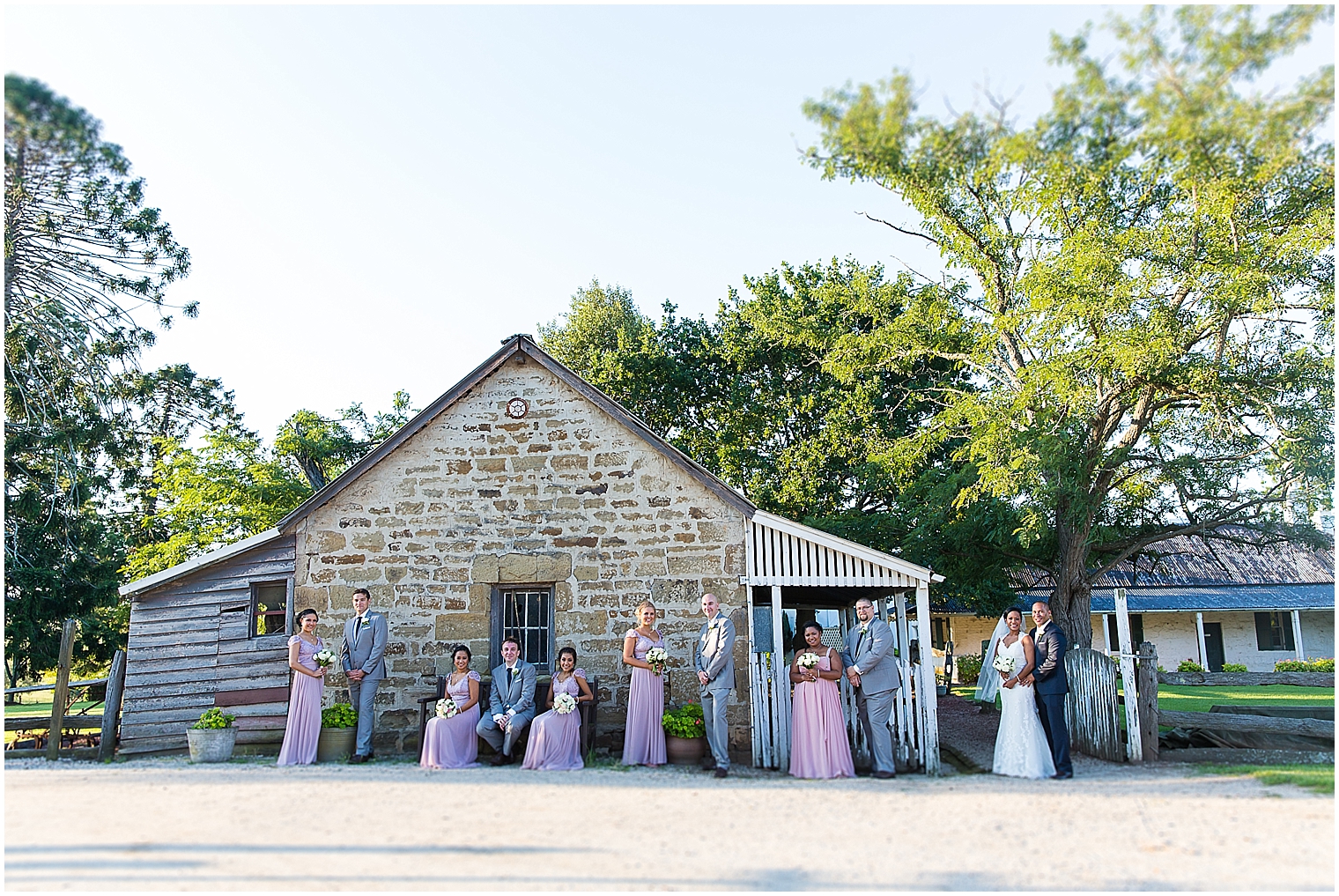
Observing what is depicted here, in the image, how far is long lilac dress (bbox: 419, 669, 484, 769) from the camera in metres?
10.2

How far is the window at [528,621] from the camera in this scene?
11703 millimetres

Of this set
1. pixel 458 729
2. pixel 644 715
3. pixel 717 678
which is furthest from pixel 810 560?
pixel 458 729

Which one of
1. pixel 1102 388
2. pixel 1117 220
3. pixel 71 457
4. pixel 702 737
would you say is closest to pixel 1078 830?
pixel 702 737

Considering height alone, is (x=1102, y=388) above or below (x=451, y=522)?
above

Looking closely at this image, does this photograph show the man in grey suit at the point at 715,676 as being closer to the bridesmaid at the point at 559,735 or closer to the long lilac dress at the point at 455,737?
the bridesmaid at the point at 559,735

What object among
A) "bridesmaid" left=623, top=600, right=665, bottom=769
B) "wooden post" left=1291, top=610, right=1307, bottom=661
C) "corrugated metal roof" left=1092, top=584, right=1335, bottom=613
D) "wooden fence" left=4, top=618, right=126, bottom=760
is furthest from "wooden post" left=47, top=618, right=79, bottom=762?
"wooden post" left=1291, top=610, right=1307, bottom=661

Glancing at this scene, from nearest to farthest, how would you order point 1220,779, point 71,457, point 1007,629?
point 1220,779, point 1007,629, point 71,457

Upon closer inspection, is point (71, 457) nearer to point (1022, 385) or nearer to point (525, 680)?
point (525, 680)

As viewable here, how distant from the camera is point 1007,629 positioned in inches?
400

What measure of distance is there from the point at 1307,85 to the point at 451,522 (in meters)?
10.9

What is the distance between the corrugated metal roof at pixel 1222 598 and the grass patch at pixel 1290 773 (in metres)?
17.4

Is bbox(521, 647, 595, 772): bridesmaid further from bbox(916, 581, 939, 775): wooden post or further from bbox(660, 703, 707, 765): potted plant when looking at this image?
bbox(916, 581, 939, 775): wooden post

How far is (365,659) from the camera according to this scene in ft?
36.0

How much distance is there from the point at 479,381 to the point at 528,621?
3.09 m
